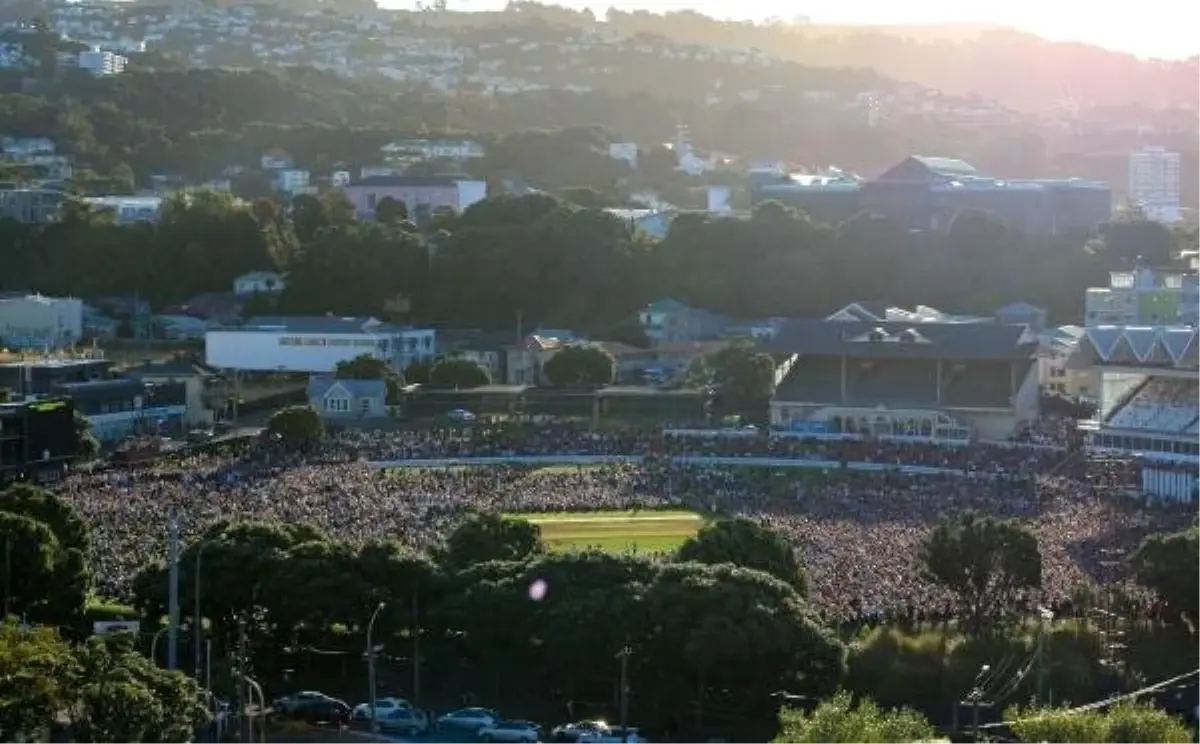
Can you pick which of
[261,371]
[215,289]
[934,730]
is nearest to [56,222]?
[215,289]

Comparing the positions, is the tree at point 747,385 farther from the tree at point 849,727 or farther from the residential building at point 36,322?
the tree at point 849,727

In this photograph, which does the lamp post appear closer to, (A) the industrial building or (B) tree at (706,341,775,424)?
(B) tree at (706,341,775,424)

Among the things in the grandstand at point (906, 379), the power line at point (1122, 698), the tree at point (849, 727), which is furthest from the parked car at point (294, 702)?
the grandstand at point (906, 379)

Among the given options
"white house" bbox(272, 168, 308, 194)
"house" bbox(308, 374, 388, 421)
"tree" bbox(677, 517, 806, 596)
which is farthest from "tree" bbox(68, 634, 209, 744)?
"white house" bbox(272, 168, 308, 194)

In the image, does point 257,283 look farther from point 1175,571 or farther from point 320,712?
point 320,712

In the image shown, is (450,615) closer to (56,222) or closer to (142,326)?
(142,326)
